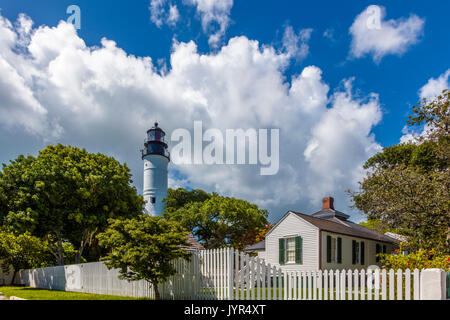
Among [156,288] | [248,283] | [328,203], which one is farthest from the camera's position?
[328,203]

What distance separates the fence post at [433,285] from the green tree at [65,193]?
14.9 meters

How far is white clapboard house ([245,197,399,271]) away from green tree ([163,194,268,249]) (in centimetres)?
1220

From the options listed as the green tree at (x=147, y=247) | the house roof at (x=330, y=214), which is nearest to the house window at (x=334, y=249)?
the house roof at (x=330, y=214)

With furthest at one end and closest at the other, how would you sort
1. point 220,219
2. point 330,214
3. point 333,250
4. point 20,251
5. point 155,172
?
point 155,172
point 220,219
point 330,214
point 20,251
point 333,250

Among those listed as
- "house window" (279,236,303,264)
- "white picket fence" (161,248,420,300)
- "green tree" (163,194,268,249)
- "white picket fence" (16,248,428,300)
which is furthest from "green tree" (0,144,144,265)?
"green tree" (163,194,268,249)

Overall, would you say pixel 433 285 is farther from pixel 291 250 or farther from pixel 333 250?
pixel 291 250

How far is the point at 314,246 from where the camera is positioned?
17.1 m

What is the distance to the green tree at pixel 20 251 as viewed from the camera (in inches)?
823

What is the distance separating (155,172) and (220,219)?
8.29 meters

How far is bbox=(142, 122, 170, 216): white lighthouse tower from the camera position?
34.4 metres

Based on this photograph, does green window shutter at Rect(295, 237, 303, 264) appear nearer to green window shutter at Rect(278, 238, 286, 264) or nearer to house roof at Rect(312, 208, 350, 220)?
green window shutter at Rect(278, 238, 286, 264)

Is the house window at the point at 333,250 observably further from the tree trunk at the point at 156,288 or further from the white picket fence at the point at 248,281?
the tree trunk at the point at 156,288

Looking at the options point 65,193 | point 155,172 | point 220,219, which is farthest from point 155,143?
point 65,193
